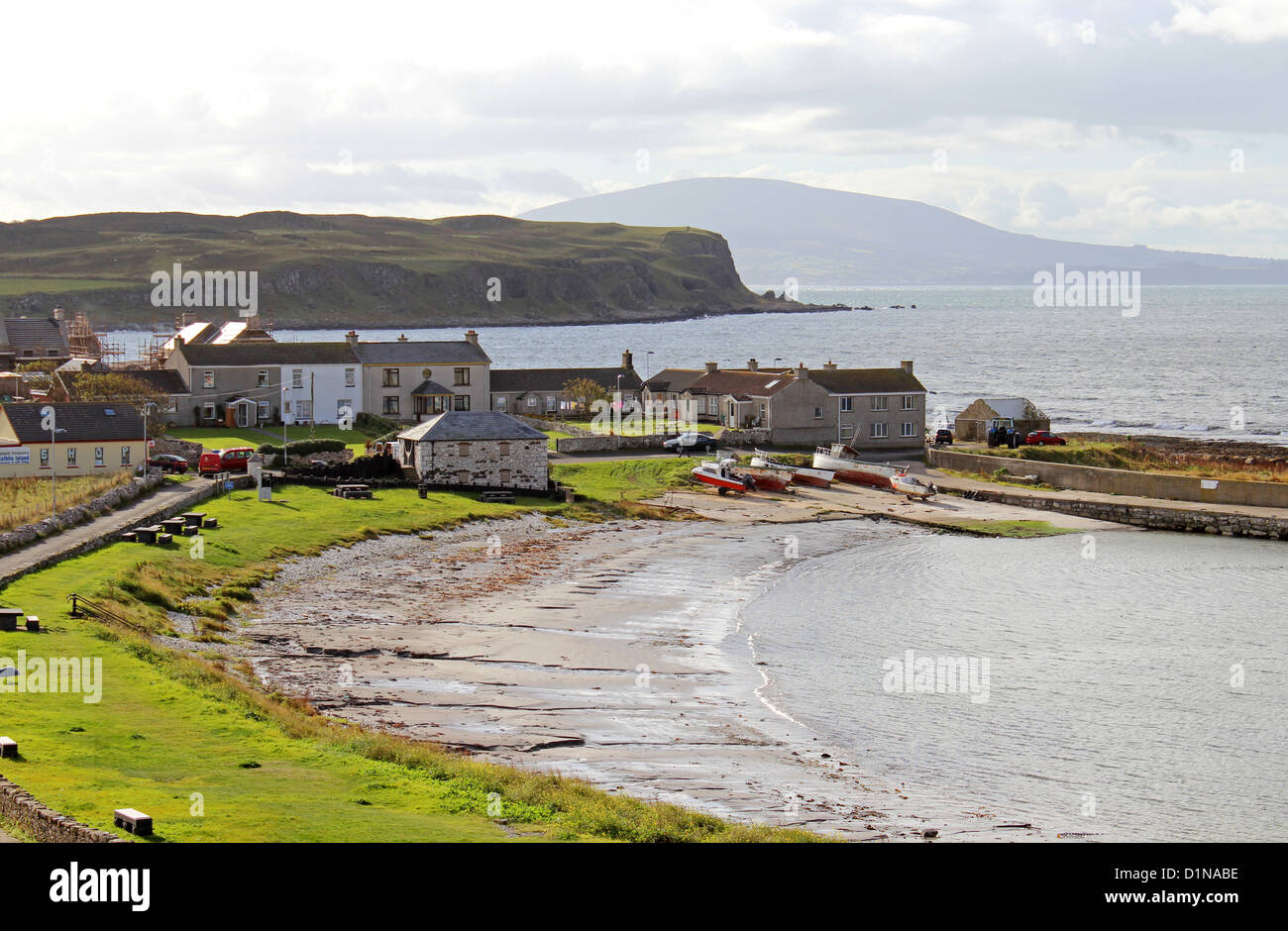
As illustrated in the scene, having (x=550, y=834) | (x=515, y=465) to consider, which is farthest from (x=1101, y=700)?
(x=515, y=465)

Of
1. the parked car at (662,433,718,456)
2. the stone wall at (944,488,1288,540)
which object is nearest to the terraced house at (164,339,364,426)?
the parked car at (662,433,718,456)

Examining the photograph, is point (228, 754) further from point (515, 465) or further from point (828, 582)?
point (515, 465)

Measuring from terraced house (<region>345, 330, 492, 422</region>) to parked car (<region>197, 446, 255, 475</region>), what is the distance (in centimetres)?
2385

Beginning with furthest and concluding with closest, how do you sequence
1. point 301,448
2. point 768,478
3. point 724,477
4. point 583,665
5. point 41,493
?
point 768,478 < point 724,477 < point 301,448 < point 41,493 < point 583,665

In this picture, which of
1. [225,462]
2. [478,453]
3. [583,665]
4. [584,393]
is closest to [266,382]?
[225,462]

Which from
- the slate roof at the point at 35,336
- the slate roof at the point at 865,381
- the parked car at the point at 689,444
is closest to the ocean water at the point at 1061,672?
the parked car at the point at 689,444

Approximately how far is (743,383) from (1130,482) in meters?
27.0

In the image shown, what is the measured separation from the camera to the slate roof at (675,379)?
3688 inches

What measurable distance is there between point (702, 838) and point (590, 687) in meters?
12.9

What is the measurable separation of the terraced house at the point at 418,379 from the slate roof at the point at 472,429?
20.5m

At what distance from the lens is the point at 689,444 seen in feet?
263

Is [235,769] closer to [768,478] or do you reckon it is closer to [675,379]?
[768,478]
